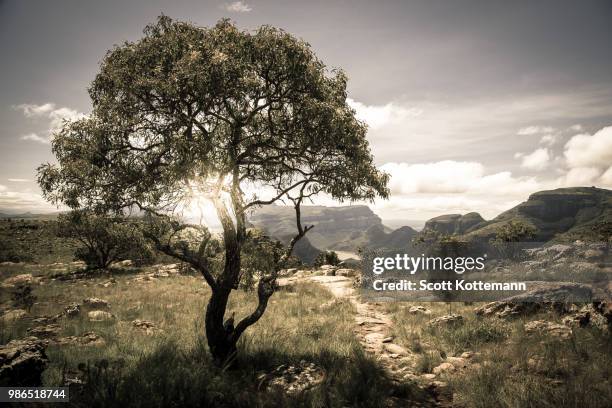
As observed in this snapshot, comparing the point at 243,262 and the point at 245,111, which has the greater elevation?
the point at 245,111

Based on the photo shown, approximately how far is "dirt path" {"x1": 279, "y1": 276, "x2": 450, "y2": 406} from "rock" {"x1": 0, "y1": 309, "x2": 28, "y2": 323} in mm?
16979

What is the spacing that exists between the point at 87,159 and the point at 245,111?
4556 mm

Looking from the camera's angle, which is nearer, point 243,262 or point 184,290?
point 243,262

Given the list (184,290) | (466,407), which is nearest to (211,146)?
(466,407)

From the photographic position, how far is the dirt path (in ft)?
29.6

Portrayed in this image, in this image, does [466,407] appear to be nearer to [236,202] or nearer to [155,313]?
[236,202]

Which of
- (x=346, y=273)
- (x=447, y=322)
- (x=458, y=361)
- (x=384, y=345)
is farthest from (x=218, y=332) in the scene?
(x=346, y=273)

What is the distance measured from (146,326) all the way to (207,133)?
10358mm

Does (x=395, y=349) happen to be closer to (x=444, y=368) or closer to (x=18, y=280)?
(x=444, y=368)

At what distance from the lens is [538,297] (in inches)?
567

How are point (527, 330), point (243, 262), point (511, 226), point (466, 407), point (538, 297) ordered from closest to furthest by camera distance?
point (466, 407) → point (243, 262) → point (527, 330) → point (538, 297) → point (511, 226)

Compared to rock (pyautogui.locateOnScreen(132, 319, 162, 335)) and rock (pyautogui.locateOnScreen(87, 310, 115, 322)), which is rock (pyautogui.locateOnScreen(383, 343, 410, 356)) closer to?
rock (pyautogui.locateOnScreen(132, 319, 162, 335))

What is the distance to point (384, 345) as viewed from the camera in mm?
12258

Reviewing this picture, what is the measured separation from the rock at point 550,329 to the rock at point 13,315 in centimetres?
2333
